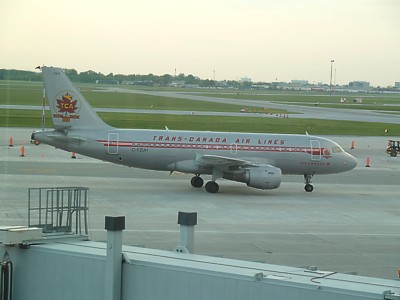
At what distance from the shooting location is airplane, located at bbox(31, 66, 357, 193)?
38.9 meters

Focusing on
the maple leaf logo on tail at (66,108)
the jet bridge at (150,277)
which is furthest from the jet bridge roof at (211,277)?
the maple leaf logo on tail at (66,108)

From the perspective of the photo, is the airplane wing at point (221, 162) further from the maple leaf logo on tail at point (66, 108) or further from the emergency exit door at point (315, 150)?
the maple leaf logo on tail at point (66, 108)

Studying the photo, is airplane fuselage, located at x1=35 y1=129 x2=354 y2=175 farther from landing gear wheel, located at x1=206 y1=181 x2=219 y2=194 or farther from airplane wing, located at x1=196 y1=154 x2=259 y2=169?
landing gear wheel, located at x1=206 y1=181 x2=219 y2=194

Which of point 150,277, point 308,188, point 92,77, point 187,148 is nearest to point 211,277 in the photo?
point 150,277

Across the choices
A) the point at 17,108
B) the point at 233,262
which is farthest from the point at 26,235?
the point at 17,108

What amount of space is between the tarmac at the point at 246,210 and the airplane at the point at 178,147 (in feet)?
3.50

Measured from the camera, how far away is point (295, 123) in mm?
88812

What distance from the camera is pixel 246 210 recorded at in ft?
112

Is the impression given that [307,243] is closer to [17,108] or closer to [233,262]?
[233,262]

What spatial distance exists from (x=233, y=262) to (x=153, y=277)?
50.9 inches

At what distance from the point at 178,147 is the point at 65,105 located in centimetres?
580

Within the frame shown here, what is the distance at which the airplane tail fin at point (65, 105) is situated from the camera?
39.7m

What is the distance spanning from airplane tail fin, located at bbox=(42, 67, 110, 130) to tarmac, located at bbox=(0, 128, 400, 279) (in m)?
2.98

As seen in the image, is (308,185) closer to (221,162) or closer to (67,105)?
(221,162)
